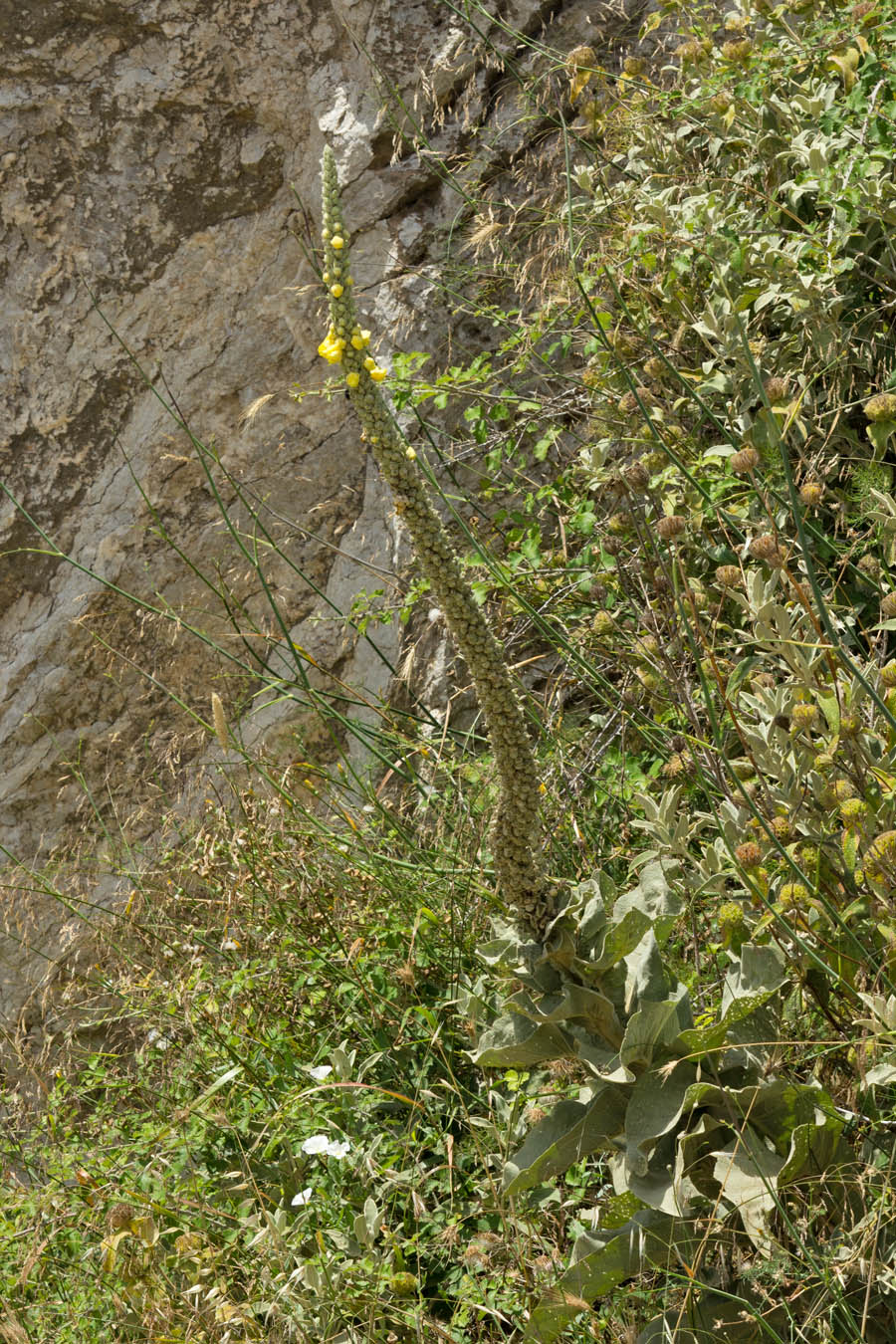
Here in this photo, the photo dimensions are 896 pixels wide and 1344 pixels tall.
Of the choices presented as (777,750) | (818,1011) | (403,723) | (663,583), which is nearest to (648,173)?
(663,583)

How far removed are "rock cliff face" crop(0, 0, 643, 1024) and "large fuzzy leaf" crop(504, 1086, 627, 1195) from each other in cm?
258

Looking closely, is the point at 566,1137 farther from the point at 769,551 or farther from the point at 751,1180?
the point at 769,551

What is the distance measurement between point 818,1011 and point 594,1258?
58cm

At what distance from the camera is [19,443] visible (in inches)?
175

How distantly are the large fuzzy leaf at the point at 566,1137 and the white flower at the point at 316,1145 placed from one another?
1.99 feet

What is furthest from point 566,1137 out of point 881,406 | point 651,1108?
point 881,406

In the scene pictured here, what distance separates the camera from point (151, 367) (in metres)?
4.41

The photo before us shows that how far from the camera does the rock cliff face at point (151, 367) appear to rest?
4.27 m

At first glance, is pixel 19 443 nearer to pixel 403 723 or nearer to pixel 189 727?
pixel 189 727

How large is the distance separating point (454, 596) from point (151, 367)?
3.24 m

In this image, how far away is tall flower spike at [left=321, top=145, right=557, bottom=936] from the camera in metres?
1.52

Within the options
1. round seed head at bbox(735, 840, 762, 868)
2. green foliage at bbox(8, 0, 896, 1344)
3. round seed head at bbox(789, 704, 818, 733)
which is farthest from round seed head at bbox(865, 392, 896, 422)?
round seed head at bbox(735, 840, 762, 868)

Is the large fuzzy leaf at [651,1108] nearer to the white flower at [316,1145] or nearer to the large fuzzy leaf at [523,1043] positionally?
the large fuzzy leaf at [523,1043]

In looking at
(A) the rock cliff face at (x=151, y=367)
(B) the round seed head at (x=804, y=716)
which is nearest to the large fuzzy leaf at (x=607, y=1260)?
(B) the round seed head at (x=804, y=716)
